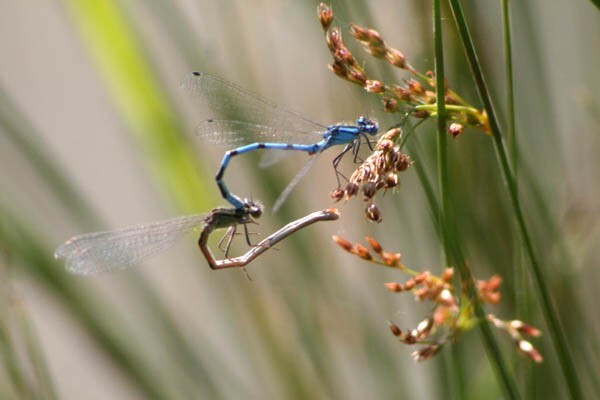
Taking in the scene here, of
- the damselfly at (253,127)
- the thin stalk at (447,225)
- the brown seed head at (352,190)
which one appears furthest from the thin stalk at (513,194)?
the damselfly at (253,127)

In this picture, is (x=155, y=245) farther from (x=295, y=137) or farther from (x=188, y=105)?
(x=188, y=105)

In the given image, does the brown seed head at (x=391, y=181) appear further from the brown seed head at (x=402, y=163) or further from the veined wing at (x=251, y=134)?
the veined wing at (x=251, y=134)

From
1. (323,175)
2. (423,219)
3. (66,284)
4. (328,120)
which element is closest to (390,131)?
(423,219)

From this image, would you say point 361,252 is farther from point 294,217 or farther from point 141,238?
point 294,217

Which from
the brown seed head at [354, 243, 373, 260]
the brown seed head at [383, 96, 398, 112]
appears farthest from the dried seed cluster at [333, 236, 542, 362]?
the brown seed head at [383, 96, 398, 112]

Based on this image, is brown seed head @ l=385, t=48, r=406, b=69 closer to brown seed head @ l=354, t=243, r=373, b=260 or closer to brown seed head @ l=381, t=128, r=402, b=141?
brown seed head @ l=381, t=128, r=402, b=141

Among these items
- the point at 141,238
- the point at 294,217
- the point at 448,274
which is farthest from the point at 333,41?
the point at 294,217

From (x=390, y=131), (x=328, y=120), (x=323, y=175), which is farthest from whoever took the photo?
(x=323, y=175)
